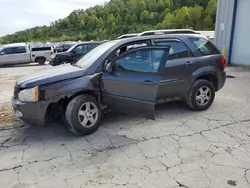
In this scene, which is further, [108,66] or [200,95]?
[200,95]

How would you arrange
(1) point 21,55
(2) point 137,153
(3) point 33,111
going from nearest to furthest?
(2) point 137,153 < (3) point 33,111 < (1) point 21,55

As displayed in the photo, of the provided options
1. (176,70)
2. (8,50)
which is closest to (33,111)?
(176,70)

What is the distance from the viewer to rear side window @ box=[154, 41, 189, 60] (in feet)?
16.7

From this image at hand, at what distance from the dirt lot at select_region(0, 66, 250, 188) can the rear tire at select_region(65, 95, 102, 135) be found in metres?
0.16

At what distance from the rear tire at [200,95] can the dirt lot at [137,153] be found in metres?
0.17

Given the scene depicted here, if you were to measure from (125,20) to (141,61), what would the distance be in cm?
7307

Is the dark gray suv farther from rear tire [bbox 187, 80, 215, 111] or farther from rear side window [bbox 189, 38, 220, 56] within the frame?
rear side window [bbox 189, 38, 220, 56]

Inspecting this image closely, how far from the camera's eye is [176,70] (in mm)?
5023

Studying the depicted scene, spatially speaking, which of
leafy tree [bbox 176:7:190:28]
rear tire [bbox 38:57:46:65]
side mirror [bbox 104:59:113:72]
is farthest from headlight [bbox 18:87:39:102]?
leafy tree [bbox 176:7:190:28]

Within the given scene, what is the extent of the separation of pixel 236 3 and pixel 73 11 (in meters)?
88.4

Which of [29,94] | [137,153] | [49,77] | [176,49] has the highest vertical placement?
[176,49]

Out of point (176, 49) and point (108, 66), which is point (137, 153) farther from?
point (176, 49)

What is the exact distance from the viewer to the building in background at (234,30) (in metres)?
12.2

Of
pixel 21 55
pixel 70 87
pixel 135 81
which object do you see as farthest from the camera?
pixel 21 55
